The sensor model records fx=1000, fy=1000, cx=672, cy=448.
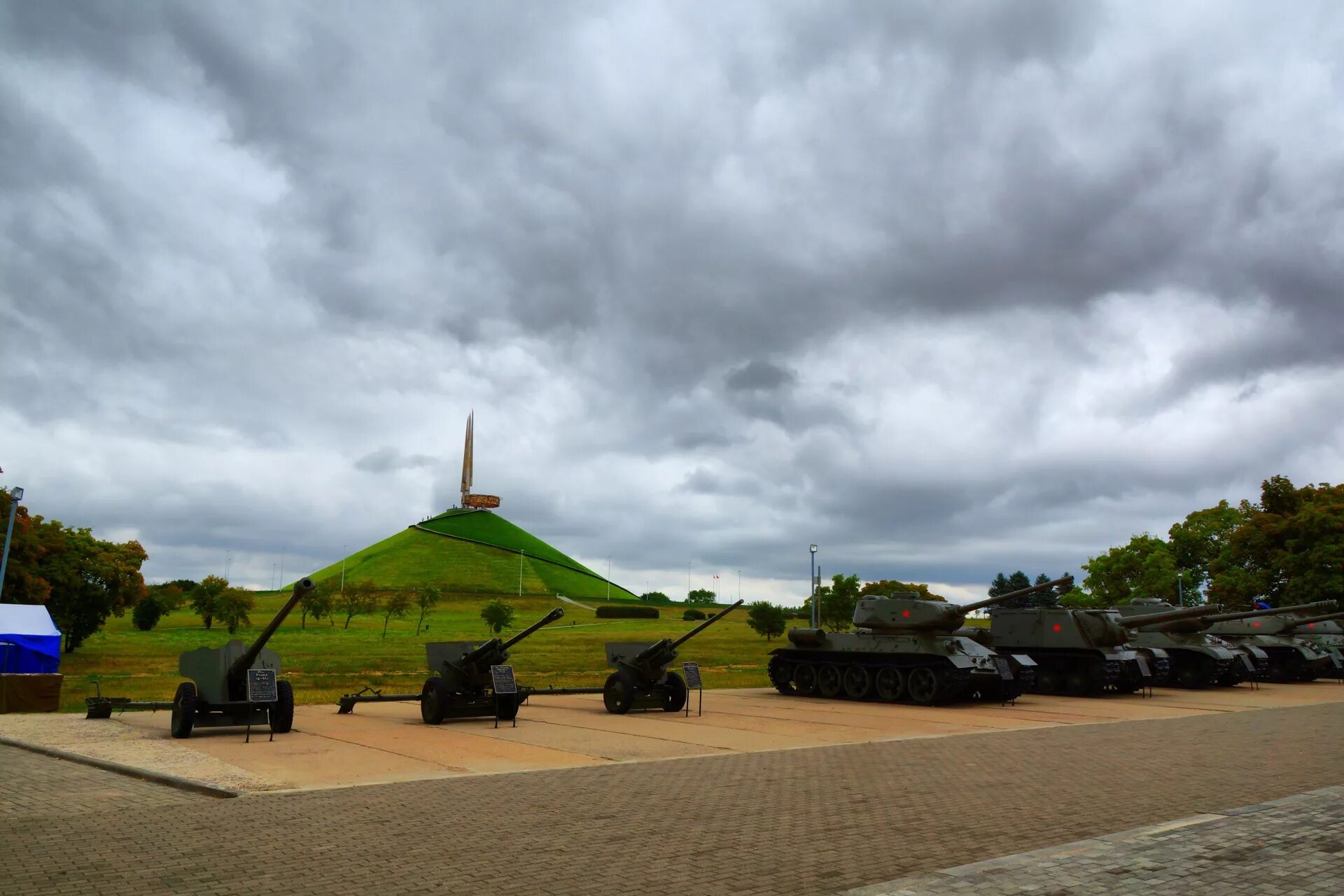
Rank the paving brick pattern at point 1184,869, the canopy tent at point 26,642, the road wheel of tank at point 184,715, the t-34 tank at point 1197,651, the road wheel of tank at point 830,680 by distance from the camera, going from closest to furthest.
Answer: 1. the paving brick pattern at point 1184,869
2. the road wheel of tank at point 184,715
3. the canopy tent at point 26,642
4. the road wheel of tank at point 830,680
5. the t-34 tank at point 1197,651

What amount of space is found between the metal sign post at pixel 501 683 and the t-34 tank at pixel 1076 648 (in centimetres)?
1653

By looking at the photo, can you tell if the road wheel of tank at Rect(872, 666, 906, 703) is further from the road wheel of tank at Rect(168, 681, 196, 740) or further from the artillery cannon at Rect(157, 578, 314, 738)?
the road wheel of tank at Rect(168, 681, 196, 740)

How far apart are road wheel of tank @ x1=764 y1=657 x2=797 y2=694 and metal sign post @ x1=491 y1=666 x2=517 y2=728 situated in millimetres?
11217

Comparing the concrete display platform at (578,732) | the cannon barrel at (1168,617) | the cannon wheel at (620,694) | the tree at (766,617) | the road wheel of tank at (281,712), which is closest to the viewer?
the concrete display platform at (578,732)

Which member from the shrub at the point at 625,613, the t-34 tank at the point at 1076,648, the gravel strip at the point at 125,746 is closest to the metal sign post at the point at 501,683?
the gravel strip at the point at 125,746

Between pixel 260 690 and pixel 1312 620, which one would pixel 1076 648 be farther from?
pixel 260 690

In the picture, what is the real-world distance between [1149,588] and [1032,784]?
60236 millimetres

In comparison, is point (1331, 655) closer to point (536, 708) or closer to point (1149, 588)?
point (1149, 588)

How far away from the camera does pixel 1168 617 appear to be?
105 feet

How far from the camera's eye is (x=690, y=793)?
35.6ft

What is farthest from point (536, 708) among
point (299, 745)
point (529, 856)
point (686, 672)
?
point (529, 856)

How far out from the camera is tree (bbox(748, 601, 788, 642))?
60.2 metres

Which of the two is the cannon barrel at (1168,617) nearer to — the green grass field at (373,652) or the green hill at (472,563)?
the green grass field at (373,652)

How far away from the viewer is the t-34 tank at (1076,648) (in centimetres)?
2842
